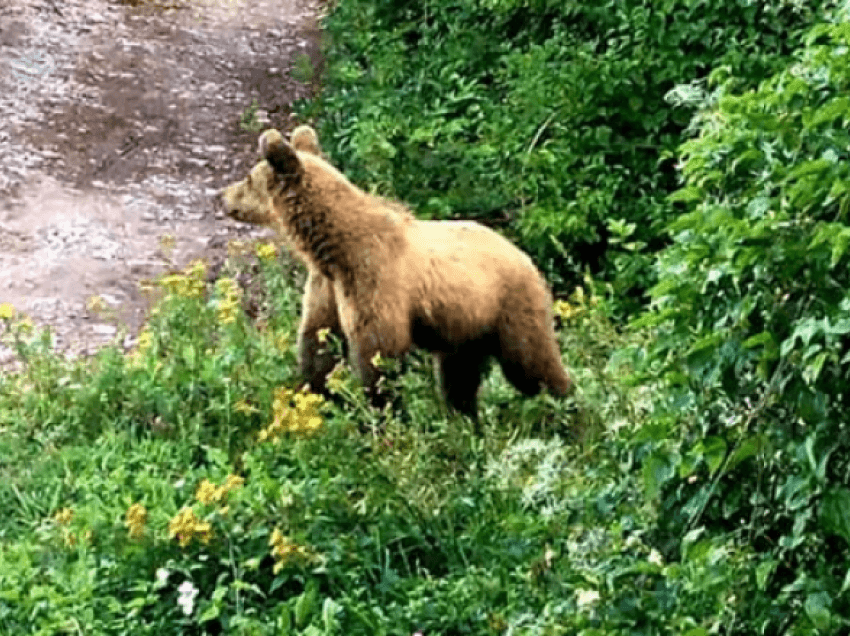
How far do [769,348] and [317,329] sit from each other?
4134 mm

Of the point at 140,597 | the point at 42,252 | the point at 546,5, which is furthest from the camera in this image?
the point at 546,5

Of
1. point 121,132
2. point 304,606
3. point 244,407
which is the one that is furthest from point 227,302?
point 121,132

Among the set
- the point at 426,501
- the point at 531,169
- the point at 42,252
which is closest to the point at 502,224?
the point at 531,169

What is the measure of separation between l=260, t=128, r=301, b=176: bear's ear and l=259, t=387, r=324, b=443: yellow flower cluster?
1.12 metres

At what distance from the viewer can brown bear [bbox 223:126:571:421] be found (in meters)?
7.34

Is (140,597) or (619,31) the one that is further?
(619,31)

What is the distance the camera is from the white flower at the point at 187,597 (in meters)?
5.89

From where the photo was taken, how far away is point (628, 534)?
15.5 feet

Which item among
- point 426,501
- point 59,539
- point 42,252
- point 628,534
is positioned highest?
point 628,534

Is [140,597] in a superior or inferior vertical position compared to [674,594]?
inferior

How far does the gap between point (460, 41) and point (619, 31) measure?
161cm

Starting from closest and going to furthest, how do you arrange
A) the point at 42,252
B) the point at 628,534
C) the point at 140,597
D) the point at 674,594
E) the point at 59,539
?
the point at 674,594
the point at 628,534
the point at 140,597
the point at 59,539
the point at 42,252

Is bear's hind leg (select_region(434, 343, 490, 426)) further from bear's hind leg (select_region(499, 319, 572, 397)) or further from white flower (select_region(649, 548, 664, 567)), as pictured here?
white flower (select_region(649, 548, 664, 567))

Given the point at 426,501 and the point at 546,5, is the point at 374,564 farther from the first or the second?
the point at 546,5
